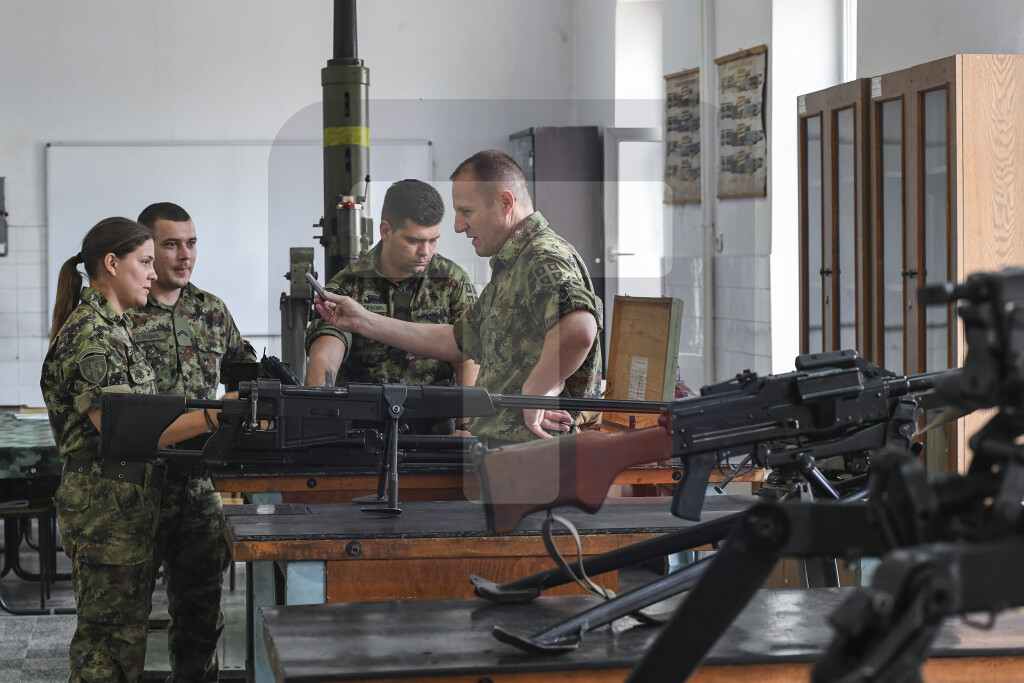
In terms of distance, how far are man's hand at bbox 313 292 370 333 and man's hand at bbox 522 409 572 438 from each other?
0.75 metres

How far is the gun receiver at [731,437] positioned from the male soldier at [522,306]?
92cm

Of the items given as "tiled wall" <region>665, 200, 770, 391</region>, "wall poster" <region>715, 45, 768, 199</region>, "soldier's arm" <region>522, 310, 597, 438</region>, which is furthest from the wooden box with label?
"wall poster" <region>715, 45, 768, 199</region>

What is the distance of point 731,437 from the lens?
1.63m

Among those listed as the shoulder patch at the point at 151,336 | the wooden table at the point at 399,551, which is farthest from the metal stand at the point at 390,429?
the shoulder patch at the point at 151,336

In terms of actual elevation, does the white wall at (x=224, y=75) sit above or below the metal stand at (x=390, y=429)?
above

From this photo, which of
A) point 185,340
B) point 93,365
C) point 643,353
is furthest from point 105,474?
point 643,353

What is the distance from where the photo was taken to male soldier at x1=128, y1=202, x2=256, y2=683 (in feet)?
10.9

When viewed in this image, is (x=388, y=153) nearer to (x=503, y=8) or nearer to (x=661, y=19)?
(x=503, y=8)

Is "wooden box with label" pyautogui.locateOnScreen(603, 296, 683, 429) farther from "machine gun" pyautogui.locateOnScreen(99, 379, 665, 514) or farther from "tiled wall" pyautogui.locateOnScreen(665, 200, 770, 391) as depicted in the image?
"tiled wall" pyautogui.locateOnScreen(665, 200, 770, 391)

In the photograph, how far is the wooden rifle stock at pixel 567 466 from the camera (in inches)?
67.0

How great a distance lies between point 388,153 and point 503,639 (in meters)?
6.17

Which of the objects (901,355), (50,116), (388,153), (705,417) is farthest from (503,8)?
(705,417)

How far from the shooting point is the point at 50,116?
7.09 m

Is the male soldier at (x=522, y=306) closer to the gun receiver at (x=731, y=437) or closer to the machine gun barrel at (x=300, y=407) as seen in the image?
the machine gun barrel at (x=300, y=407)
